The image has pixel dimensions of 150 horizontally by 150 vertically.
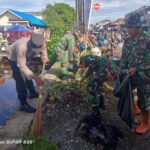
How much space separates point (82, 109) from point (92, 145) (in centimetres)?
164

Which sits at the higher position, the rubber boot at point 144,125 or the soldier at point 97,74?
the soldier at point 97,74

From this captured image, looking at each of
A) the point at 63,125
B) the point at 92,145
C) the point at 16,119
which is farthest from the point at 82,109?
the point at 92,145

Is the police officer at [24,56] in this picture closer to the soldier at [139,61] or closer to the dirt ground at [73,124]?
the dirt ground at [73,124]

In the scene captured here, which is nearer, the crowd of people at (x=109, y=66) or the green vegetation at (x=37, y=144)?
the green vegetation at (x=37, y=144)

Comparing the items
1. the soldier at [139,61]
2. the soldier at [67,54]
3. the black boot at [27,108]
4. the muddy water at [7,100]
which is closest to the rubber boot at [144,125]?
the soldier at [139,61]

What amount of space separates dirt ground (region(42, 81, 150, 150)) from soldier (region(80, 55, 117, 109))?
1.23 feet

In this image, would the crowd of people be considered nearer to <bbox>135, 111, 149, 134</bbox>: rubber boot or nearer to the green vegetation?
<bbox>135, 111, 149, 134</bbox>: rubber boot

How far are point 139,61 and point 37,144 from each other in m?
1.98

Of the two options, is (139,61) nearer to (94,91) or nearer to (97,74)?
(97,74)

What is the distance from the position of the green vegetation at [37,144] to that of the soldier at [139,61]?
1.40 m

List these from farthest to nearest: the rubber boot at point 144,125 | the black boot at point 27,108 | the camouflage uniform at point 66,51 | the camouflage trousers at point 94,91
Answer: the camouflage uniform at point 66,51 < the black boot at point 27,108 < the camouflage trousers at point 94,91 < the rubber boot at point 144,125

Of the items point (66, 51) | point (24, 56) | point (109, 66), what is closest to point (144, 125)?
point (109, 66)

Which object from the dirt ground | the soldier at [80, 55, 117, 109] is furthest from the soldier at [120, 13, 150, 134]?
the soldier at [80, 55, 117, 109]

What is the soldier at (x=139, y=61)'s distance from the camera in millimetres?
4633
